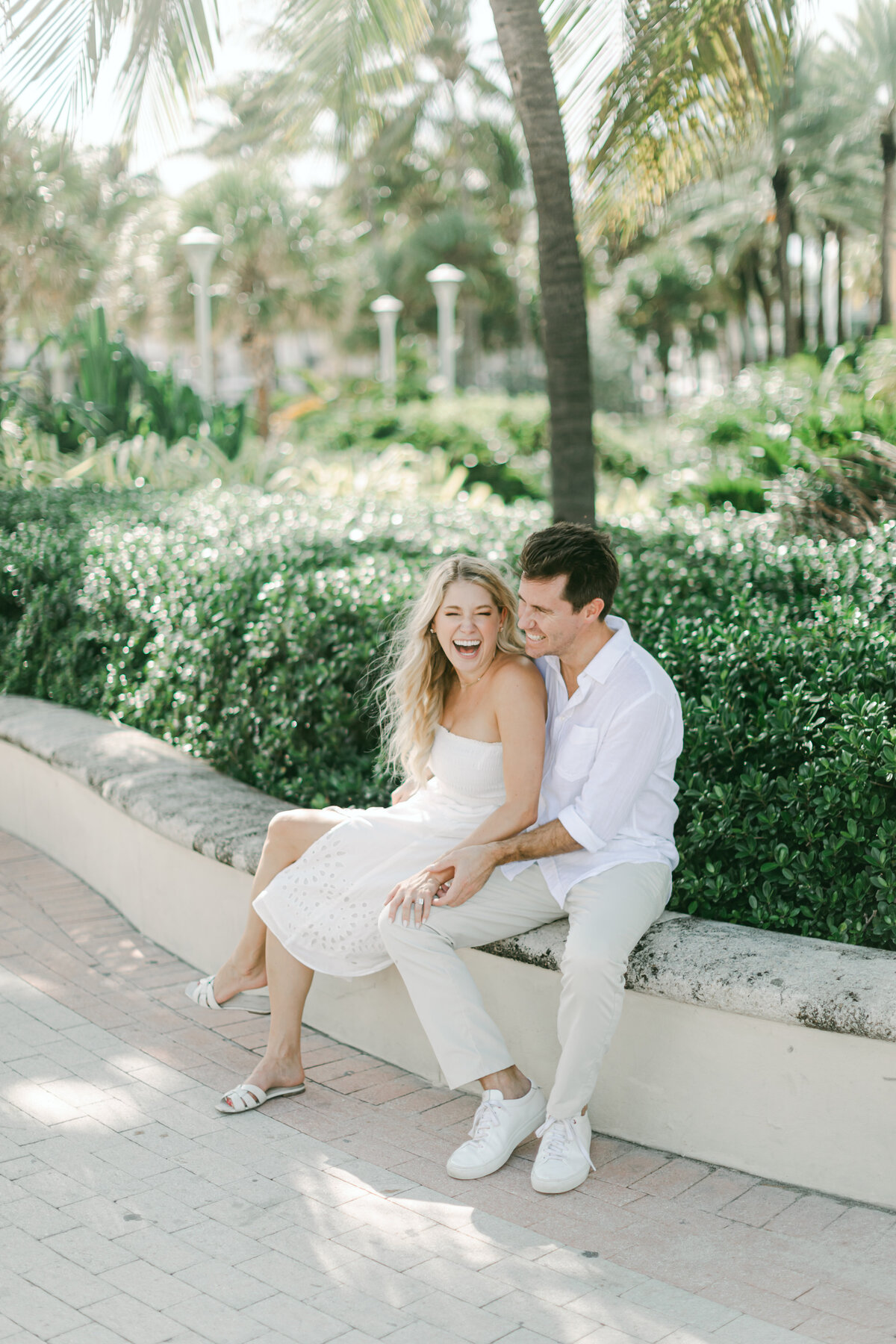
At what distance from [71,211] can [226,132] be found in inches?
428

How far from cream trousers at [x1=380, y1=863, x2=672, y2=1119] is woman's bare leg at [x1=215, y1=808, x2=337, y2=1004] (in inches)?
16.8

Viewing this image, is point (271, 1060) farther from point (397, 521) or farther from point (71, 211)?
point (71, 211)

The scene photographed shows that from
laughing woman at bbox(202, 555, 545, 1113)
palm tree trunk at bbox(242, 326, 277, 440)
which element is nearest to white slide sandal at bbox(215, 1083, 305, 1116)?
laughing woman at bbox(202, 555, 545, 1113)

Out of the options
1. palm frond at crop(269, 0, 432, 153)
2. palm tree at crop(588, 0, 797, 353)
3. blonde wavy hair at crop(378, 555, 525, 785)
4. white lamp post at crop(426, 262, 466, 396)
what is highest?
white lamp post at crop(426, 262, 466, 396)

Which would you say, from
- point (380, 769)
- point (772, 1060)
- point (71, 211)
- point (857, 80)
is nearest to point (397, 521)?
point (380, 769)

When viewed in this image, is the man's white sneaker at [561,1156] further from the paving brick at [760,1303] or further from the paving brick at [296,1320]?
the paving brick at [296,1320]

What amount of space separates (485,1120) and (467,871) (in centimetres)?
60

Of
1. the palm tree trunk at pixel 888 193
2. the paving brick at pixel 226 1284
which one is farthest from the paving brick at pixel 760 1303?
the palm tree trunk at pixel 888 193

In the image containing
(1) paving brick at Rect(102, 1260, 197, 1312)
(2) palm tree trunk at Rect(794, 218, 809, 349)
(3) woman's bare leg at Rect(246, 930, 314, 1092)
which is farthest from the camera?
(2) palm tree trunk at Rect(794, 218, 809, 349)

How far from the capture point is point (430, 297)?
40.2 metres

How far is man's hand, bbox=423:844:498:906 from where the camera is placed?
312cm

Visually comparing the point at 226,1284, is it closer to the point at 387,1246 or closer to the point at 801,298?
the point at 387,1246

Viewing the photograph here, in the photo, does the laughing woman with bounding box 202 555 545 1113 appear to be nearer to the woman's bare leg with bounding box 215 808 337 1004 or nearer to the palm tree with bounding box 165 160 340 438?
the woman's bare leg with bounding box 215 808 337 1004

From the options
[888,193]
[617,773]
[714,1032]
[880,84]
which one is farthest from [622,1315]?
[880,84]
